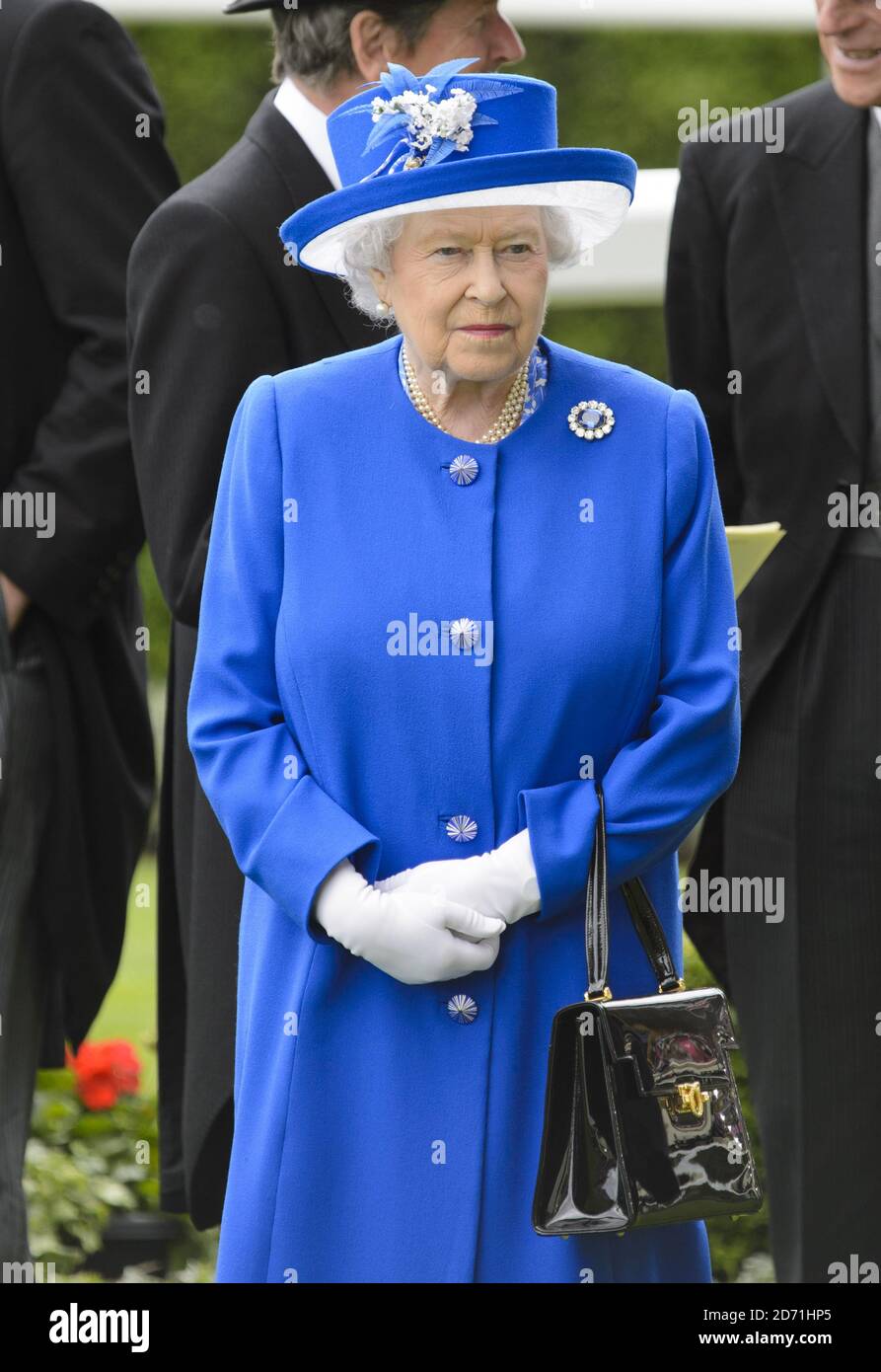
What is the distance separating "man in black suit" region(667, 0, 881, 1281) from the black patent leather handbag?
130 centimetres

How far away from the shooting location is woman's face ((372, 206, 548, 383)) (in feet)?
9.27

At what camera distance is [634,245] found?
495 centimetres

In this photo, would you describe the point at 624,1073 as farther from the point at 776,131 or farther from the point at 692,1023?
the point at 776,131

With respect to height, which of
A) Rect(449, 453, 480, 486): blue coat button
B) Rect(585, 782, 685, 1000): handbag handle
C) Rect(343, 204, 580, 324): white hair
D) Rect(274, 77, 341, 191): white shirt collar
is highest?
Rect(274, 77, 341, 191): white shirt collar

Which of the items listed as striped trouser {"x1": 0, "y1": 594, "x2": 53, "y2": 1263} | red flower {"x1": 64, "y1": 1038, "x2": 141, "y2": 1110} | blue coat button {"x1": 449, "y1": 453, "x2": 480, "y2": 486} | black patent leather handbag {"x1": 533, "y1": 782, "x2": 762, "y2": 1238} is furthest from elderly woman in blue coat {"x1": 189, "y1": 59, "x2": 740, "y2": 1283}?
→ red flower {"x1": 64, "y1": 1038, "x2": 141, "y2": 1110}

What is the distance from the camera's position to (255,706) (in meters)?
2.92

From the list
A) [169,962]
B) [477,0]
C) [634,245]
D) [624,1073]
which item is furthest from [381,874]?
[634,245]

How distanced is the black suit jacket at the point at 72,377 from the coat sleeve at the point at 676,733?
132cm

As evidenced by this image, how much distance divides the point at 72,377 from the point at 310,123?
636mm

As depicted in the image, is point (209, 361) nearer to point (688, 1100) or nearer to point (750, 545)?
point (750, 545)

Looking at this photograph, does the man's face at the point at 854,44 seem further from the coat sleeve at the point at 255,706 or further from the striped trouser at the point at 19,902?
the striped trouser at the point at 19,902

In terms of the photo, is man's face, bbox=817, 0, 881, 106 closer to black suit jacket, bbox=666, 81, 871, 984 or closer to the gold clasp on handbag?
black suit jacket, bbox=666, 81, 871, 984

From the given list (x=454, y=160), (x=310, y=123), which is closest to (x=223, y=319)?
(x=310, y=123)
